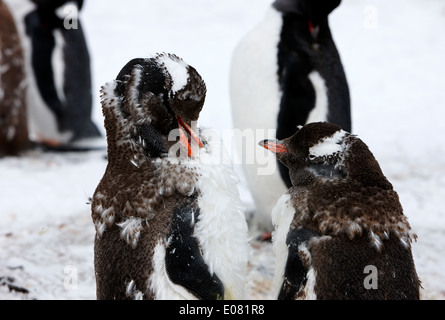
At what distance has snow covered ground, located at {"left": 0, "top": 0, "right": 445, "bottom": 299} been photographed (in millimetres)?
2975

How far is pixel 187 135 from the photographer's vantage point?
1922mm

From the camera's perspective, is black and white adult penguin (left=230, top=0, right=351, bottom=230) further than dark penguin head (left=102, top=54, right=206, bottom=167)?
Yes

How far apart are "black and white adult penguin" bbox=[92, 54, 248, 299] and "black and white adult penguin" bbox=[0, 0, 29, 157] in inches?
128

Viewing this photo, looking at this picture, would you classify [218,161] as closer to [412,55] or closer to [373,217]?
Answer: [373,217]

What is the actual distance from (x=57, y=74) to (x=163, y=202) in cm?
384

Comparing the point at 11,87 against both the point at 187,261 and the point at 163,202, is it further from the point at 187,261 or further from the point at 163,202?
the point at 187,261

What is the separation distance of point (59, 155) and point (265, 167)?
228cm

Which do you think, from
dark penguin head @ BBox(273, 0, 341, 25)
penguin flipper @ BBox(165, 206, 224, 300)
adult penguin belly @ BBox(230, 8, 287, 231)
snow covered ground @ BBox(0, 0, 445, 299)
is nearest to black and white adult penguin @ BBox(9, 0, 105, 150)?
snow covered ground @ BBox(0, 0, 445, 299)

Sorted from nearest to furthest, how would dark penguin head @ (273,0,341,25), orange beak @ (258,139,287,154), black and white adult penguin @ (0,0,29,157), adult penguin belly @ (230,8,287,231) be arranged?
1. orange beak @ (258,139,287,154)
2. dark penguin head @ (273,0,341,25)
3. adult penguin belly @ (230,8,287,231)
4. black and white adult penguin @ (0,0,29,157)

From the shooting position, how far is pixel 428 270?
2965 millimetres

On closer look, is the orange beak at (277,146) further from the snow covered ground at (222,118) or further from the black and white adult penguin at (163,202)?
the snow covered ground at (222,118)

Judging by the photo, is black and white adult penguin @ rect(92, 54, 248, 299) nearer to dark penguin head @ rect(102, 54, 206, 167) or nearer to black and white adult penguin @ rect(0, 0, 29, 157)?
dark penguin head @ rect(102, 54, 206, 167)
